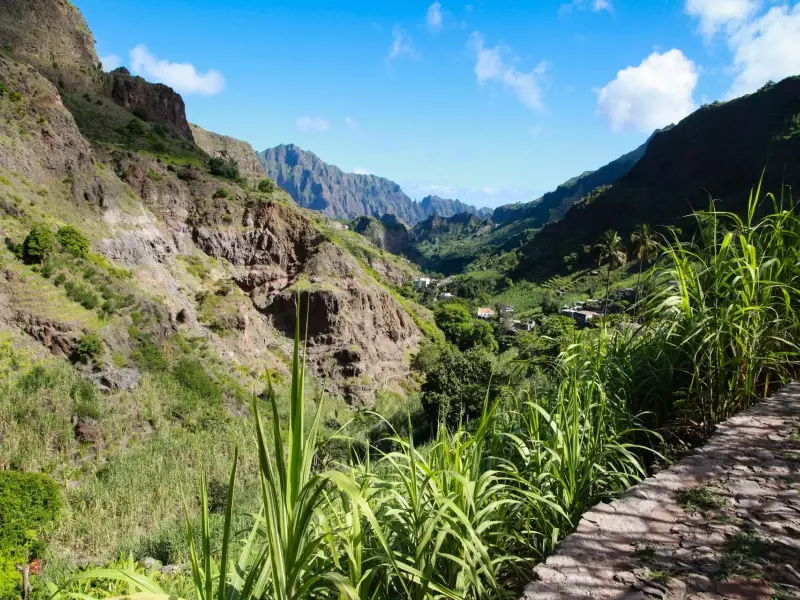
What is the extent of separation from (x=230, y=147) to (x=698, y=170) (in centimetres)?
8000

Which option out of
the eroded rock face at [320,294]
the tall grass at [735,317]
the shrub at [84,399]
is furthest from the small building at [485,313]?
the tall grass at [735,317]

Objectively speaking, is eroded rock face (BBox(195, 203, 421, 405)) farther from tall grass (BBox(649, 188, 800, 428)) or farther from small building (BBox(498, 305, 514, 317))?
small building (BBox(498, 305, 514, 317))

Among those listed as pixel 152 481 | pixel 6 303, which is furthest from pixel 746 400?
pixel 6 303

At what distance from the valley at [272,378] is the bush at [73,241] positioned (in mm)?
102

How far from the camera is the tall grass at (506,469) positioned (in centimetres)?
130

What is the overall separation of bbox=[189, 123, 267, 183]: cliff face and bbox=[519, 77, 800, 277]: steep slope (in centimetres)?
5391

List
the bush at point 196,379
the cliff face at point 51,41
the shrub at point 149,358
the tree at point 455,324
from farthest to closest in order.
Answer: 1. the tree at point 455,324
2. the cliff face at point 51,41
3. the bush at point 196,379
4. the shrub at point 149,358

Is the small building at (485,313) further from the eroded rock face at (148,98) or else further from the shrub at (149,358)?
the shrub at (149,358)

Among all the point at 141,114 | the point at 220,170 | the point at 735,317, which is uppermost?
the point at 141,114

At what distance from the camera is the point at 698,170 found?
226ft

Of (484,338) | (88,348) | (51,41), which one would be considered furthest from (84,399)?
(51,41)

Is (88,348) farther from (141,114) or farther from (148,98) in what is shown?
(148,98)

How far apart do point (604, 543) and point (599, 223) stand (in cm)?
8164

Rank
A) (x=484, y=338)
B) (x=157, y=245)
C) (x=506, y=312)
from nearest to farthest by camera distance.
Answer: (x=157, y=245)
(x=484, y=338)
(x=506, y=312)
